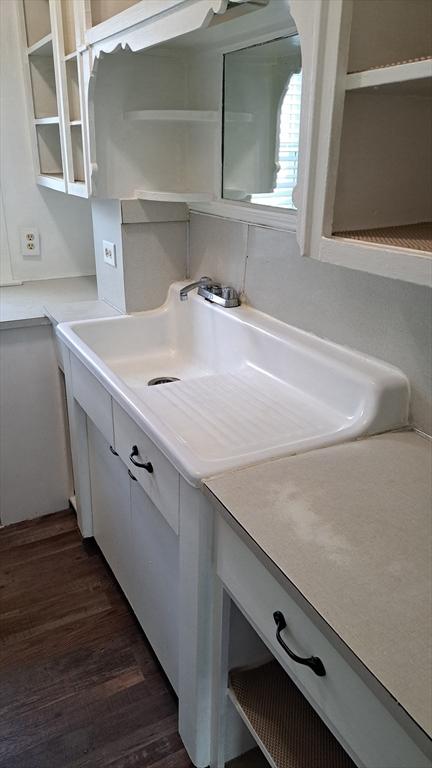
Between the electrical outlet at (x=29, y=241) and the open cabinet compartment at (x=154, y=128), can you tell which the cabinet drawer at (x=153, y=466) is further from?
the electrical outlet at (x=29, y=241)

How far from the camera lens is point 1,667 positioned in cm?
157

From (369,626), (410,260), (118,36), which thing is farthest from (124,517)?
(118,36)

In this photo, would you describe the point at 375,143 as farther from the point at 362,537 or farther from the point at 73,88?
the point at 73,88

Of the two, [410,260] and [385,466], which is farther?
[385,466]

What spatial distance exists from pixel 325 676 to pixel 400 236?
66 cm

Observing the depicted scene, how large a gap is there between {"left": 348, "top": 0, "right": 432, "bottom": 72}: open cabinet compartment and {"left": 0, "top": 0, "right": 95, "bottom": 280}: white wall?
179 cm

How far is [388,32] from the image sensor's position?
812 millimetres

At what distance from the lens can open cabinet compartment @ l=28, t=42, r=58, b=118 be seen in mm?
2113

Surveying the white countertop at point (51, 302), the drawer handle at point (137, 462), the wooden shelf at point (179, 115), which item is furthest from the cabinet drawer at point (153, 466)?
the wooden shelf at point (179, 115)

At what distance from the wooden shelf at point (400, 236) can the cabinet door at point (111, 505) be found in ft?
3.03

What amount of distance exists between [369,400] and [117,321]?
0.95 m

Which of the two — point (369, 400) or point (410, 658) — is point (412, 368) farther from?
point (410, 658)

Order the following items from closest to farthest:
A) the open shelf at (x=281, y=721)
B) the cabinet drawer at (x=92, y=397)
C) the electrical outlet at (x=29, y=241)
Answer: the open shelf at (x=281, y=721), the cabinet drawer at (x=92, y=397), the electrical outlet at (x=29, y=241)

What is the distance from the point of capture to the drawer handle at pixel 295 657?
72 cm
